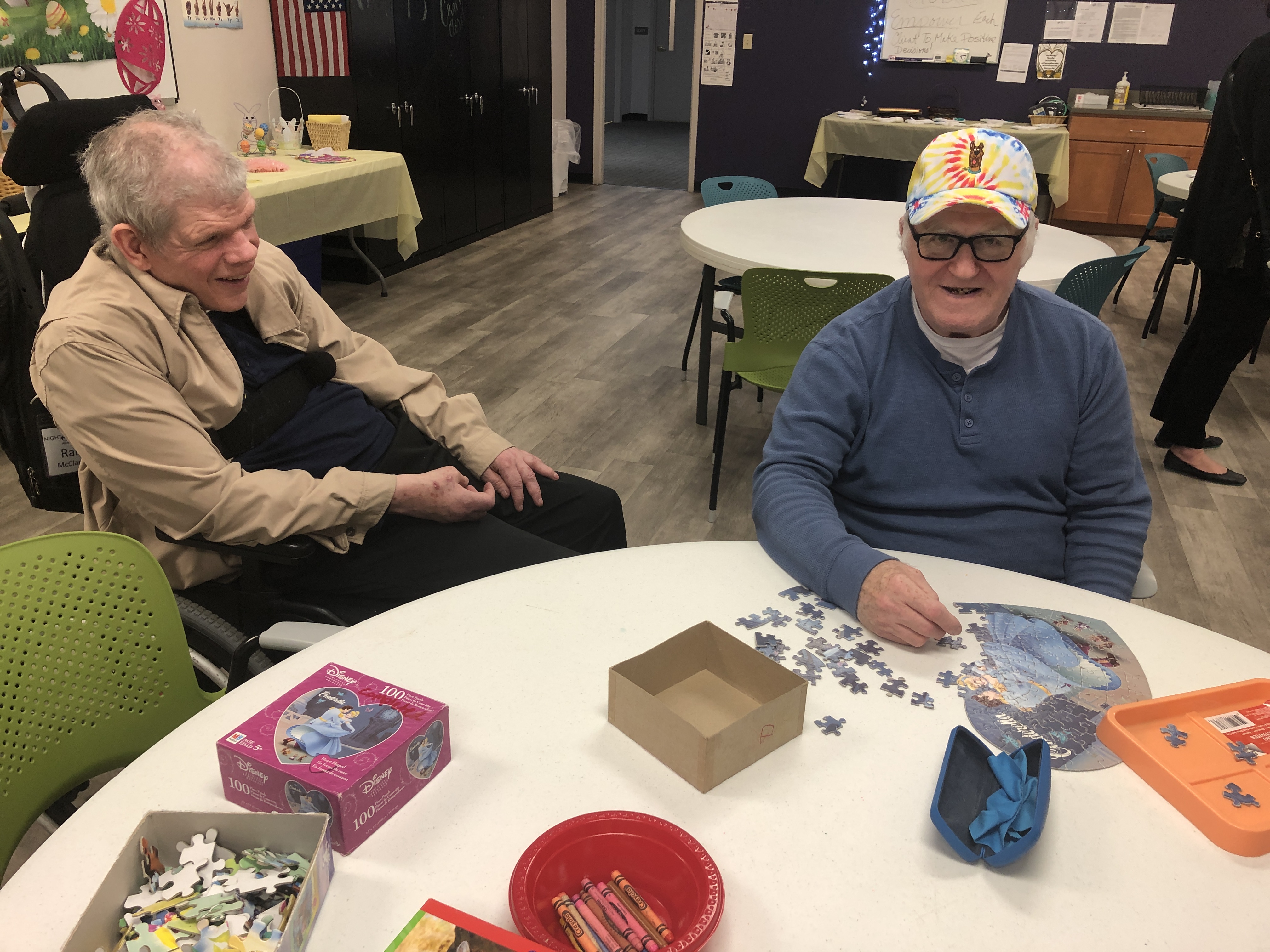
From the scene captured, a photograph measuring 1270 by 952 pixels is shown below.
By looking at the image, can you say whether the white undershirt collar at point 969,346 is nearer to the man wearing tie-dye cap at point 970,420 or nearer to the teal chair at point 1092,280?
the man wearing tie-dye cap at point 970,420

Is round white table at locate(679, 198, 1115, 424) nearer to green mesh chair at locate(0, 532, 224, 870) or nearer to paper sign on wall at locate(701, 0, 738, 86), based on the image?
green mesh chair at locate(0, 532, 224, 870)

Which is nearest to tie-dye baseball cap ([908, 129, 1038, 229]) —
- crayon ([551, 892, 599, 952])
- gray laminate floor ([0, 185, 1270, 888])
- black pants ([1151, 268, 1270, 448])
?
crayon ([551, 892, 599, 952])

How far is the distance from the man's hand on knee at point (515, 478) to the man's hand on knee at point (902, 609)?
93 centimetres

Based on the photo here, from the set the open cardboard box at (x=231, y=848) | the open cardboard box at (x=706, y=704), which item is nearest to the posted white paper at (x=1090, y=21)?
the open cardboard box at (x=706, y=704)

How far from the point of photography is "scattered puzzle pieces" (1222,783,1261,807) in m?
0.86

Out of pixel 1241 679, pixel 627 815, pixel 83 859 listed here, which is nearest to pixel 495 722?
pixel 627 815

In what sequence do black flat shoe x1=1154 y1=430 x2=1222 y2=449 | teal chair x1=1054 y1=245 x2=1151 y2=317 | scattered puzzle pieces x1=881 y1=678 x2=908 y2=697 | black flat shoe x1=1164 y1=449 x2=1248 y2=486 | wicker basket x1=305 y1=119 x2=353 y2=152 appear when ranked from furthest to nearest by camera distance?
wicker basket x1=305 y1=119 x2=353 y2=152 → black flat shoe x1=1154 y1=430 x2=1222 y2=449 → black flat shoe x1=1164 y1=449 x2=1248 y2=486 → teal chair x1=1054 y1=245 x2=1151 y2=317 → scattered puzzle pieces x1=881 y1=678 x2=908 y2=697

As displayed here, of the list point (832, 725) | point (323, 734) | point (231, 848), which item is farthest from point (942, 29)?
point (231, 848)

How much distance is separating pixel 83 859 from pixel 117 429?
847 millimetres

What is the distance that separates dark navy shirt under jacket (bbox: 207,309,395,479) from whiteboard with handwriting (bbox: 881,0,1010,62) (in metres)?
7.24

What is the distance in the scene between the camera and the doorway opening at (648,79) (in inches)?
448

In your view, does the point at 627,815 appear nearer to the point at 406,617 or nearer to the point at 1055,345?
the point at 406,617

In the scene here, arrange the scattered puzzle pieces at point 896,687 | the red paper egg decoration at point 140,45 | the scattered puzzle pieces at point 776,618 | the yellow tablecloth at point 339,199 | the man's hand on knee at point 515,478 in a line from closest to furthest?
the scattered puzzle pieces at point 896,687
the scattered puzzle pieces at point 776,618
the man's hand on knee at point 515,478
the yellow tablecloth at point 339,199
the red paper egg decoration at point 140,45

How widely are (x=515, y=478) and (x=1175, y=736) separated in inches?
50.9
